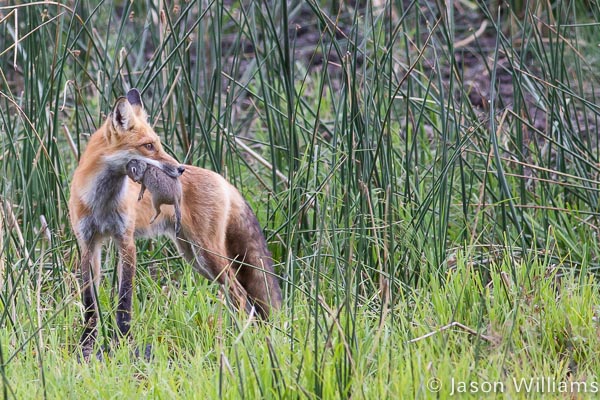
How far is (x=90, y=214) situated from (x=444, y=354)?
2.09 m

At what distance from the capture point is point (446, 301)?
13.6 ft

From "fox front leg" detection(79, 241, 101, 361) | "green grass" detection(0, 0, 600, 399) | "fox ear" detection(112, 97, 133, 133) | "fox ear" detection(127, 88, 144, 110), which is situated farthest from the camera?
"fox ear" detection(127, 88, 144, 110)

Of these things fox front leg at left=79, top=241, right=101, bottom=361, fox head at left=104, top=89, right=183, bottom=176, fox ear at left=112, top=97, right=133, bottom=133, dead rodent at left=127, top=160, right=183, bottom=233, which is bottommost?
fox front leg at left=79, top=241, right=101, bottom=361

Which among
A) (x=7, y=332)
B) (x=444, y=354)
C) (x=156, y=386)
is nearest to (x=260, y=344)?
(x=156, y=386)

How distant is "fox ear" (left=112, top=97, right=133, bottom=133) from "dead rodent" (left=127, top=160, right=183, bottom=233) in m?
0.18

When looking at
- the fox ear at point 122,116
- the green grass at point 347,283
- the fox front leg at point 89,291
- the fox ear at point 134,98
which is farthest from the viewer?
the fox ear at point 134,98

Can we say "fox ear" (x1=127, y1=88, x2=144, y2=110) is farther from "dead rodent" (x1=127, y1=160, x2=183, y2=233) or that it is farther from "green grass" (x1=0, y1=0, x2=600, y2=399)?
"dead rodent" (x1=127, y1=160, x2=183, y2=233)

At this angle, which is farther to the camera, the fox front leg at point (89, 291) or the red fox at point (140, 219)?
the red fox at point (140, 219)

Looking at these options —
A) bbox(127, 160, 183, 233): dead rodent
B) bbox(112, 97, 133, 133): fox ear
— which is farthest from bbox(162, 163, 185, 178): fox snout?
bbox(112, 97, 133, 133): fox ear

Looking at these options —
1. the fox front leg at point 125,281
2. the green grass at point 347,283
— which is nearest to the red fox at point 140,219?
the fox front leg at point 125,281

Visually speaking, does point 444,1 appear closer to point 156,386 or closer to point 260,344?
point 260,344

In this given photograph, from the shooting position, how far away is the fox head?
4.50 m

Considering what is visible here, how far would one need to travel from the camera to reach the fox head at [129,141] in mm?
4504

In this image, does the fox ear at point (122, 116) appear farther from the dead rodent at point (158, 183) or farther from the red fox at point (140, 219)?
the dead rodent at point (158, 183)
